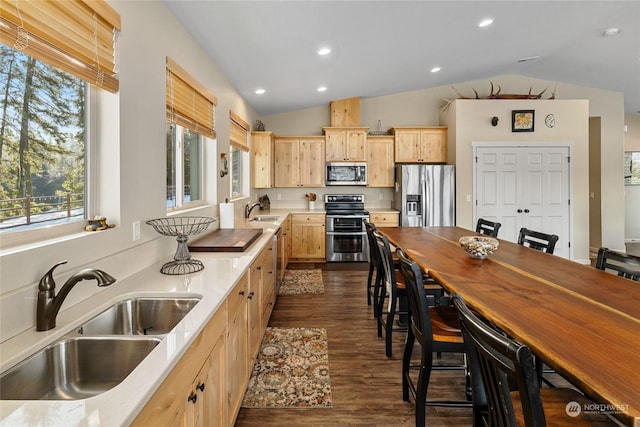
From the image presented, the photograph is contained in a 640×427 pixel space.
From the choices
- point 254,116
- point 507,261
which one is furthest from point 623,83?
point 254,116

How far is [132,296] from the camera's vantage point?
5.07ft

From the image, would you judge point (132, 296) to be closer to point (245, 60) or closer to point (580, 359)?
point (580, 359)

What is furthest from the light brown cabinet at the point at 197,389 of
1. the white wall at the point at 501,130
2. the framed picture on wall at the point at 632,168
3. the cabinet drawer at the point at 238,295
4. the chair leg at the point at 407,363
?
the framed picture on wall at the point at 632,168

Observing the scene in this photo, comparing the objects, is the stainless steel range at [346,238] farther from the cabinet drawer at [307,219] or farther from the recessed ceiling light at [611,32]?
the recessed ceiling light at [611,32]

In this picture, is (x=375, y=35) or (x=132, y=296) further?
(x=375, y=35)

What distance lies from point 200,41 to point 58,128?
183 centimetres

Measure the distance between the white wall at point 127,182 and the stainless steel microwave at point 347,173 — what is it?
3.71m

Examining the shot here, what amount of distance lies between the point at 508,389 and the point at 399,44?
12.9ft

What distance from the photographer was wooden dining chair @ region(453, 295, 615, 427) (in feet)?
2.98

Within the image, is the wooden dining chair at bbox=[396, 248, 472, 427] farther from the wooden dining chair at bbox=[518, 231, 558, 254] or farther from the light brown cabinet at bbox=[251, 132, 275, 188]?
the light brown cabinet at bbox=[251, 132, 275, 188]

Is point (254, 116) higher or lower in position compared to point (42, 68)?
higher

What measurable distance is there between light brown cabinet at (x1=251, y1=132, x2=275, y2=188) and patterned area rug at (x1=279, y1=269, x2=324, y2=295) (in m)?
1.61

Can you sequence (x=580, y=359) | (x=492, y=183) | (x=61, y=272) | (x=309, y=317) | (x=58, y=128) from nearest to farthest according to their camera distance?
(x=580, y=359)
(x=61, y=272)
(x=58, y=128)
(x=309, y=317)
(x=492, y=183)

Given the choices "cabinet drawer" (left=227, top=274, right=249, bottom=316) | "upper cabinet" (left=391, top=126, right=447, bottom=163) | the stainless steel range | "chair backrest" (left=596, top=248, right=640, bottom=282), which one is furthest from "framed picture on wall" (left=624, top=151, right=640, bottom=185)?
"cabinet drawer" (left=227, top=274, right=249, bottom=316)
